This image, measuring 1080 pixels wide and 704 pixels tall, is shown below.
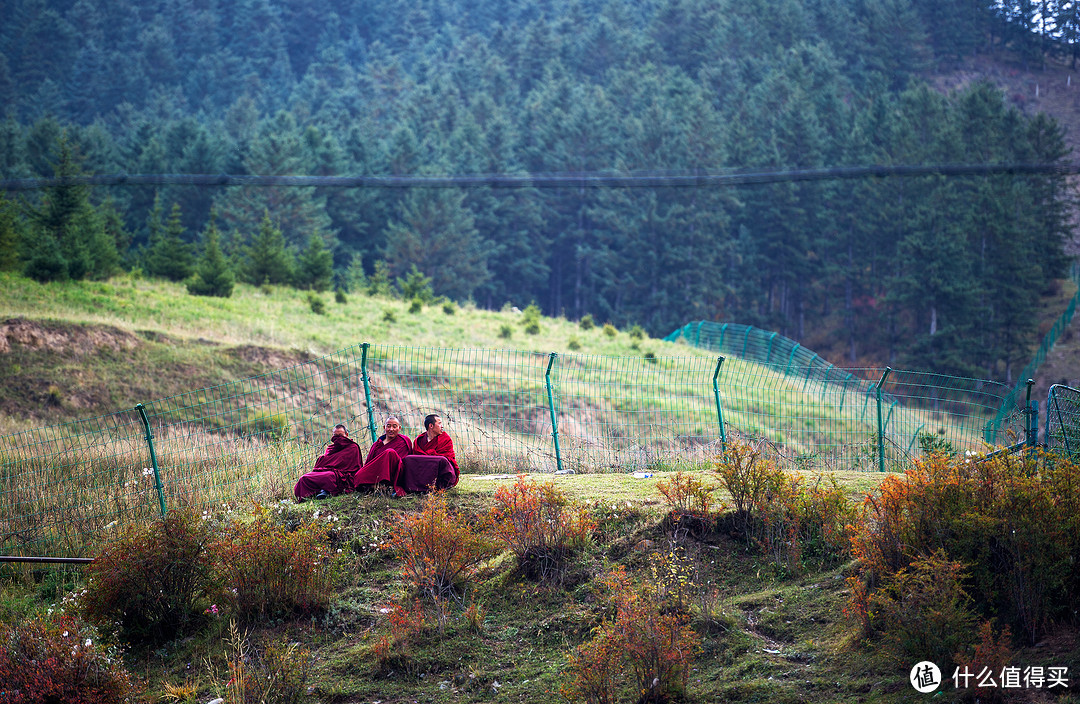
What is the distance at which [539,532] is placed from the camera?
780cm

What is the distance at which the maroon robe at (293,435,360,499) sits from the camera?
955 centimetres

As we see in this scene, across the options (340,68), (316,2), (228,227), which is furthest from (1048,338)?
(316,2)

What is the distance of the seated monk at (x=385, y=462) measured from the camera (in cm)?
949

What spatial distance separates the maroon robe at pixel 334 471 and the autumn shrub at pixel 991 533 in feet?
17.4

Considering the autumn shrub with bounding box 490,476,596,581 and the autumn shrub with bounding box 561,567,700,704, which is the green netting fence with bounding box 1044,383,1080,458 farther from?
the autumn shrub with bounding box 561,567,700,704

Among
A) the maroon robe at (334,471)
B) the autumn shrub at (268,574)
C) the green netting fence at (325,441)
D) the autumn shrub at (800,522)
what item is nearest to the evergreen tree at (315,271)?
the green netting fence at (325,441)

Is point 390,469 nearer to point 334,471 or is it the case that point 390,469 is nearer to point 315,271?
point 334,471

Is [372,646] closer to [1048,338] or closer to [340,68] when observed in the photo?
[1048,338]

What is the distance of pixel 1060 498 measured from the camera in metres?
6.00

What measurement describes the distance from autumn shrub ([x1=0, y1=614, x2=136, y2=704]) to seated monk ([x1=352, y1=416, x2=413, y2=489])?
3.51 meters

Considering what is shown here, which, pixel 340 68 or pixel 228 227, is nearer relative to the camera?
pixel 228 227

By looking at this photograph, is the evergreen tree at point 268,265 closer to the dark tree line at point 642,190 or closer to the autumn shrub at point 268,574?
the dark tree line at point 642,190

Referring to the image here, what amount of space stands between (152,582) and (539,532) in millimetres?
3249

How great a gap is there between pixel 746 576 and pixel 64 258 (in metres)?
22.4
